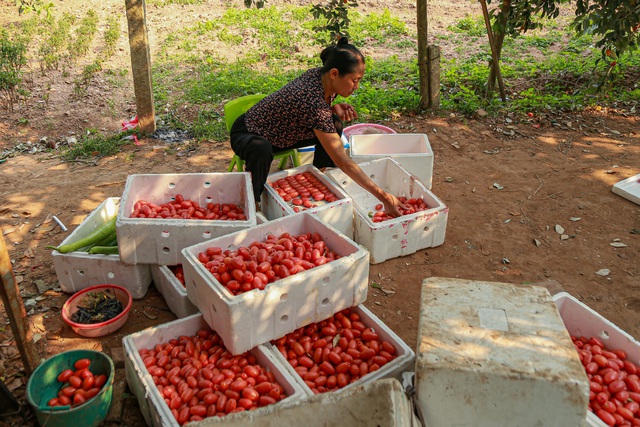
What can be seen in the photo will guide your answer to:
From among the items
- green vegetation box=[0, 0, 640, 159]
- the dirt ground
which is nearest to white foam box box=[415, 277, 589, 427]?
the dirt ground

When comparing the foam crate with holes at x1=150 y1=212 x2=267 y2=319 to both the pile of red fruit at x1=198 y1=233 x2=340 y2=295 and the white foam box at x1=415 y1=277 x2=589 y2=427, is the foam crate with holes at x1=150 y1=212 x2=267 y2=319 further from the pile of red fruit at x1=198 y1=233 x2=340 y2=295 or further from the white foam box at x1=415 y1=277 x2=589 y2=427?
the white foam box at x1=415 y1=277 x2=589 y2=427

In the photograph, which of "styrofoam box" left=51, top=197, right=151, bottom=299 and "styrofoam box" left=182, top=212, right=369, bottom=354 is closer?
"styrofoam box" left=182, top=212, right=369, bottom=354

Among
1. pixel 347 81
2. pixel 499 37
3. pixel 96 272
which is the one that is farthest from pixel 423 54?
pixel 96 272

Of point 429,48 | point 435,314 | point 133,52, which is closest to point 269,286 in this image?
point 435,314

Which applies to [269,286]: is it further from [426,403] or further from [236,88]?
[236,88]

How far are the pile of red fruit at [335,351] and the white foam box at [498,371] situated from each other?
0.61 m

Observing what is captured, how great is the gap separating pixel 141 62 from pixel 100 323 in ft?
12.6

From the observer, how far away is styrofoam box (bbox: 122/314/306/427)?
2.63 m

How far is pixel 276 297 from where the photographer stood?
112 inches

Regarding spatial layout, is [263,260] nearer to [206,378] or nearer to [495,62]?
[206,378]

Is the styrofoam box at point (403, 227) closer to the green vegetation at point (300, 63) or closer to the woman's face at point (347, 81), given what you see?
the woman's face at point (347, 81)

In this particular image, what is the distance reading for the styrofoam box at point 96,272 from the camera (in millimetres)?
3711

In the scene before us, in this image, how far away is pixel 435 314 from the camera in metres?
2.56

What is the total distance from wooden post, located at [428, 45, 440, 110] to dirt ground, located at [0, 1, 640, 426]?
310mm
